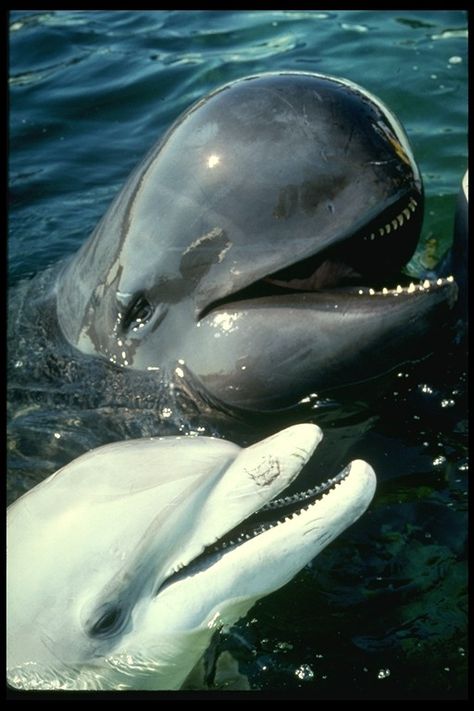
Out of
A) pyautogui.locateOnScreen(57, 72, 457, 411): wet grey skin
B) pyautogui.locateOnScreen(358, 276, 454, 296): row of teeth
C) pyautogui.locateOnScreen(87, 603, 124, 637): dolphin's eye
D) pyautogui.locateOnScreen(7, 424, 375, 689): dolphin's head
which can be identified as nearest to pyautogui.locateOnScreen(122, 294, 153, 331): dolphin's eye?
pyautogui.locateOnScreen(57, 72, 457, 411): wet grey skin

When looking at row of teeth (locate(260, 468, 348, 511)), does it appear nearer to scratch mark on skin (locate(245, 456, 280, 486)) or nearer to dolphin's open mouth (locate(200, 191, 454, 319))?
scratch mark on skin (locate(245, 456, 280, 486))

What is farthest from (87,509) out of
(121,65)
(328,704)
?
(121,65)

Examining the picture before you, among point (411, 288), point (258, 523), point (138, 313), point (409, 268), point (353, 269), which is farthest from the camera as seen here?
point (409, 268)

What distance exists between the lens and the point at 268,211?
217 inches

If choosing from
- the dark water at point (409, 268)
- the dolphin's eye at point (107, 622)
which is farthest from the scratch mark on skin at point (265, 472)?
the dark water at point (409, 268)

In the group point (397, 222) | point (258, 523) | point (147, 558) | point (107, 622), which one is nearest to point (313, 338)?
point (397, 222)

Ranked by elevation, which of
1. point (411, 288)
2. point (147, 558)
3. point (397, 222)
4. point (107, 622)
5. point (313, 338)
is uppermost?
point (397, 222)

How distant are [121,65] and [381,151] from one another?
7571 millimetres

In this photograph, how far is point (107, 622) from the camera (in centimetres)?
454

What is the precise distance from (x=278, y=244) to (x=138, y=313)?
3.09ft

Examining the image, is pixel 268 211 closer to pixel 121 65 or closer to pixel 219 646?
pixel 219 646

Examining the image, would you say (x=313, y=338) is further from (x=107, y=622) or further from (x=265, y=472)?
(x=107, y=622)

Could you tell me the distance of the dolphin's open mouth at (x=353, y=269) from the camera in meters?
5.60

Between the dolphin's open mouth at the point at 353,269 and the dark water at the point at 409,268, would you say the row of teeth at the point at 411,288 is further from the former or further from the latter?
the dark water at the point at 409,268
